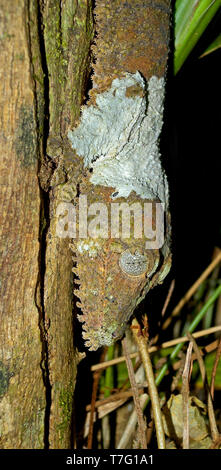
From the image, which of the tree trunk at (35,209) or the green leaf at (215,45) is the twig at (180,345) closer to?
the tree trunk at (35,209)

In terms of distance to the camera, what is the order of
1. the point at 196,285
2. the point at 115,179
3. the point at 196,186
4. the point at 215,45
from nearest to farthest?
1. the point at 115,179
2. the point at 215,45
3. the point at 196,285
4. the point at 196,186

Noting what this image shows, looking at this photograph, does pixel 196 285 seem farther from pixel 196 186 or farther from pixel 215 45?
pixel 215 45

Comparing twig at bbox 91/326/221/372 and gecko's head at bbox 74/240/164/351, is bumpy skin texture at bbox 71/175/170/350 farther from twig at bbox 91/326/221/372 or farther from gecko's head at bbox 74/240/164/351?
twig at bbox 91/326/221/372

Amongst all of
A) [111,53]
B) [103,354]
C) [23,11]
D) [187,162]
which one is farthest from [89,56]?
[187,162]

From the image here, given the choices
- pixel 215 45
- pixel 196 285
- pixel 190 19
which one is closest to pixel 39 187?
pixel 190 19

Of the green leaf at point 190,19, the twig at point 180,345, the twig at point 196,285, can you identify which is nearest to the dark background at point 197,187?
the twig at point 196,285

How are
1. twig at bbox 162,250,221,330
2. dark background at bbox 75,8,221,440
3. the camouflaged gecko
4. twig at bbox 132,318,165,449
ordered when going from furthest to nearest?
dark background at bbox 75,8,221,440, twig at bbox 162,250,221,330, twig at bbox 132,318,165,449, the camouflaged gecko

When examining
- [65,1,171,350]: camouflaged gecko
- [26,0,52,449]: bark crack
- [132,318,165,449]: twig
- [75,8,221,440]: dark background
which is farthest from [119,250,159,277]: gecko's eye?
[75,8,221,440]: dark background
